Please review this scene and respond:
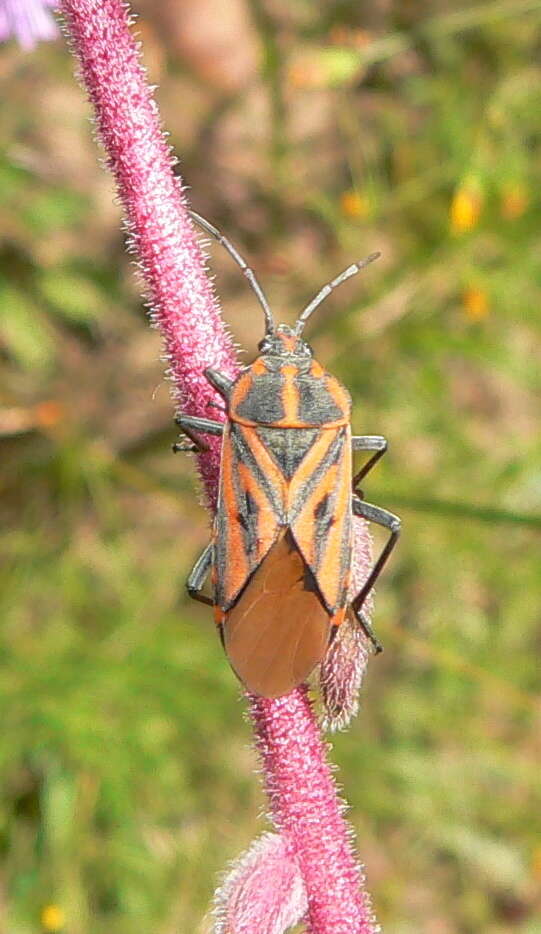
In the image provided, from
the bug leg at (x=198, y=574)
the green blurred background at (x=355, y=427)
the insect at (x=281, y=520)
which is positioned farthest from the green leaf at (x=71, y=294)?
the bug leg at (x=198, y=574)

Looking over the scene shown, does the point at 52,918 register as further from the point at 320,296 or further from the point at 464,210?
the point at 464,210

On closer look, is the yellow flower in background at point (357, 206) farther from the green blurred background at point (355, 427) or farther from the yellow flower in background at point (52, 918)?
the yellow flower in background at point (52, 918)

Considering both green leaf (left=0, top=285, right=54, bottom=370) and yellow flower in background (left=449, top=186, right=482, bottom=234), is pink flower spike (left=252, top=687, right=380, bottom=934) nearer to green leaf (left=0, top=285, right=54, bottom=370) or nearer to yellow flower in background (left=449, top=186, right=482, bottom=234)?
green leaf (left=0, top=285, right=54, bottom=370)

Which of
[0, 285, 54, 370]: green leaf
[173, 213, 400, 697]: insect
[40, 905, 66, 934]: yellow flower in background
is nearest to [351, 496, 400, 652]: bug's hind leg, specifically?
[173, 213, 400, 697]: insect

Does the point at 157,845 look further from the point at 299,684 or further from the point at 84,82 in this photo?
the point at 84,82

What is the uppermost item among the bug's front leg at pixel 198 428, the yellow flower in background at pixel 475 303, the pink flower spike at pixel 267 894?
the bug's front leg at pixel 198 428

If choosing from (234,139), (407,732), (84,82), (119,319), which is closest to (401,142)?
(234,139)

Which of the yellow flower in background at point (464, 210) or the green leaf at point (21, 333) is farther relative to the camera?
the yellow flower in background at point (464, 210)
